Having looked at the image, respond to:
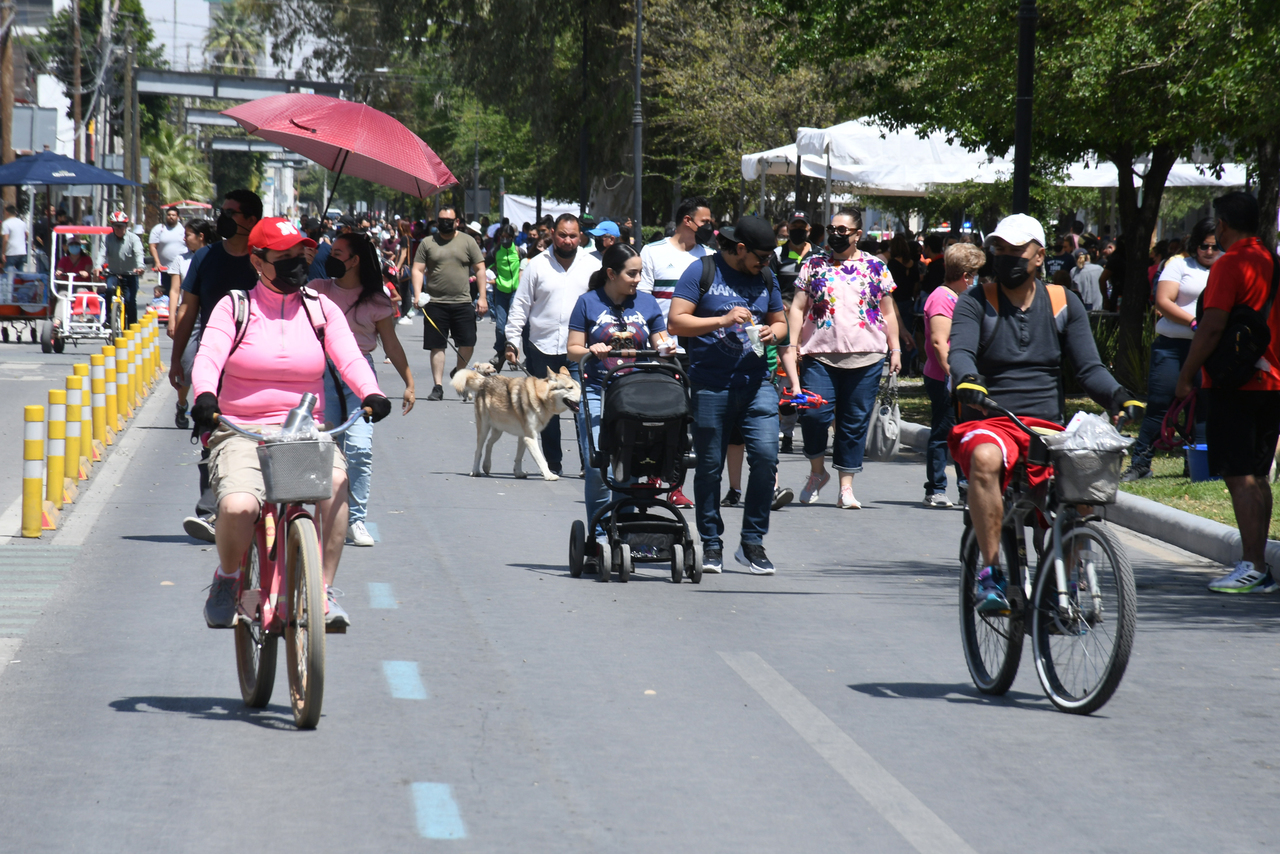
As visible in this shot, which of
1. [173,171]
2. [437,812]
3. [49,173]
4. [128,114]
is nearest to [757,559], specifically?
[437,812]

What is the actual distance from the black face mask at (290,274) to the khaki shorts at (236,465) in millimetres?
542

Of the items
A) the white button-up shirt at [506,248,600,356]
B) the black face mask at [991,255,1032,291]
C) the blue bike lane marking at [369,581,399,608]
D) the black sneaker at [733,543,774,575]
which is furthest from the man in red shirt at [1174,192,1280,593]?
the white button-up shirt at [506,248,600,356]

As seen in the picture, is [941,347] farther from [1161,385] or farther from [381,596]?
[381,596]

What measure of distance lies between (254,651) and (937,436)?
6.51m

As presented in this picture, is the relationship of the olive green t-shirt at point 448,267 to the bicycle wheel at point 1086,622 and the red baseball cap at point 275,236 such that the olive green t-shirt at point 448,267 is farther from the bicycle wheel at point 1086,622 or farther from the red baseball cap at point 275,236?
the bicycle wheel at point 1086,622

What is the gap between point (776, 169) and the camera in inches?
1029

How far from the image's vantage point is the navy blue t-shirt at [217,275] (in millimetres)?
8648

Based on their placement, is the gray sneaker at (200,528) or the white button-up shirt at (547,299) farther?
the white button-up shirt at (547,299)

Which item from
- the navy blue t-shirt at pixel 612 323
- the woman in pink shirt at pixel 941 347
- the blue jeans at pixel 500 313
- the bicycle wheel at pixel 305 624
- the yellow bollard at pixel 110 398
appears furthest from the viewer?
the blue jeans at pixel 500 313

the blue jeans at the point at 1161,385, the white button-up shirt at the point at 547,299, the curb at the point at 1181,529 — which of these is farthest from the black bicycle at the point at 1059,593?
the white button-up shirt at the point at 547,299

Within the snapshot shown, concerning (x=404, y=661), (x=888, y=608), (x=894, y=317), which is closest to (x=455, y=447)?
(x=894, y=317)

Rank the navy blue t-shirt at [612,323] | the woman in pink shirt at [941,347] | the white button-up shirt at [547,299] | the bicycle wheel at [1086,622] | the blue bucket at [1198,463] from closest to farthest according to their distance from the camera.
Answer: the bicycle wheel at [1086,622] < the navy blue t-shirt at [612,323] < the woman in pink shirt at [941,347] < the blue bucket at [1198,463] < the white button-up shirt at [547,299]

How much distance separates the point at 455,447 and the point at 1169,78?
7.34 m

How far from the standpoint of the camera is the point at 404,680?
20.6 feet
